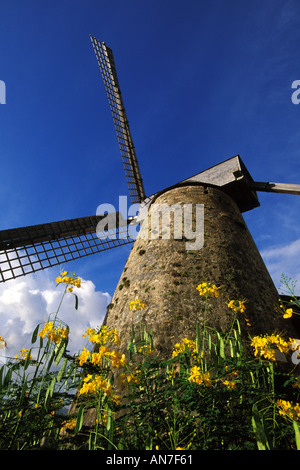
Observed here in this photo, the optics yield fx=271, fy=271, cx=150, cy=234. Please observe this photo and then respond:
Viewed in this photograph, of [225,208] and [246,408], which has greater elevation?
[225,208]

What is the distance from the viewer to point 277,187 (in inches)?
377

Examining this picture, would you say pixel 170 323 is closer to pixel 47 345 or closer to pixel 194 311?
pixel 194 311

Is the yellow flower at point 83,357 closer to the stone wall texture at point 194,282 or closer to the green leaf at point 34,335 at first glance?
the green leaf at point 34,335

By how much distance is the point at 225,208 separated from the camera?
8750 mm

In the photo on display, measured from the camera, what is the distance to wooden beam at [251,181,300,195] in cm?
912

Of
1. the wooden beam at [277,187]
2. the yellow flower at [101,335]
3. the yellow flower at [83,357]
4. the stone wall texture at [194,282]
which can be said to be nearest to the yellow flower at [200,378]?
the yellow flower at [101,335]

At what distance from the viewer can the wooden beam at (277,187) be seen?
912cm

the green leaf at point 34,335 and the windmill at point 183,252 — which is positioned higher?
the windmill at point 183,252

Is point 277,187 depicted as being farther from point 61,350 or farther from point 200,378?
point 61,350

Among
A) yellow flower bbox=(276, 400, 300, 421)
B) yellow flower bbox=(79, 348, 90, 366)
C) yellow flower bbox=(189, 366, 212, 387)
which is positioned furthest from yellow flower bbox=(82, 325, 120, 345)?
yellow flower bbox=(276, 400, 300, 421)
